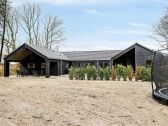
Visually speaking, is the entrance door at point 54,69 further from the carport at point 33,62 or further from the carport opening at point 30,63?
the carport opening at point 30,63

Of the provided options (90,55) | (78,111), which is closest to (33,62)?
(90,55)

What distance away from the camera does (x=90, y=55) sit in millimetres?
47219

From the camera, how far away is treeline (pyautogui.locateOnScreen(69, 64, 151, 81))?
27.8 metres

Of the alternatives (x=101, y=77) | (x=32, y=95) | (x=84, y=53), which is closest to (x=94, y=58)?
(x=84, y=53)

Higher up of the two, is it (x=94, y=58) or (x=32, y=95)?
(x=94, y=58)

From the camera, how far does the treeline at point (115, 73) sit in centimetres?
2775

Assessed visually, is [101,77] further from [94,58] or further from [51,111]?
[51,111]

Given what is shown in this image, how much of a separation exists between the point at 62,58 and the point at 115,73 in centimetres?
1576

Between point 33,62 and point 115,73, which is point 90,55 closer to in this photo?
point 33,62

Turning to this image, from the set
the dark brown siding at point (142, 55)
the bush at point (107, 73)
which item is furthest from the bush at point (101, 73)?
the dark brown siding at point (142, 55)

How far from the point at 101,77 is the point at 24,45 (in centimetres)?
1055

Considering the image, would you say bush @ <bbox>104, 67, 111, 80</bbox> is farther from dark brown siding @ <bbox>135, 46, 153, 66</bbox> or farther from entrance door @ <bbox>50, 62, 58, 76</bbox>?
entrance door @ <bbox>50, 62, 58, 76</bbox>

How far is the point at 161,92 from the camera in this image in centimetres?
1416

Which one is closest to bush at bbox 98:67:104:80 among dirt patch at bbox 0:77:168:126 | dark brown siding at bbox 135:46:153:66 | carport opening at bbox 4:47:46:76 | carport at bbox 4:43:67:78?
dark brown siding at bbox 135:46:153:66
